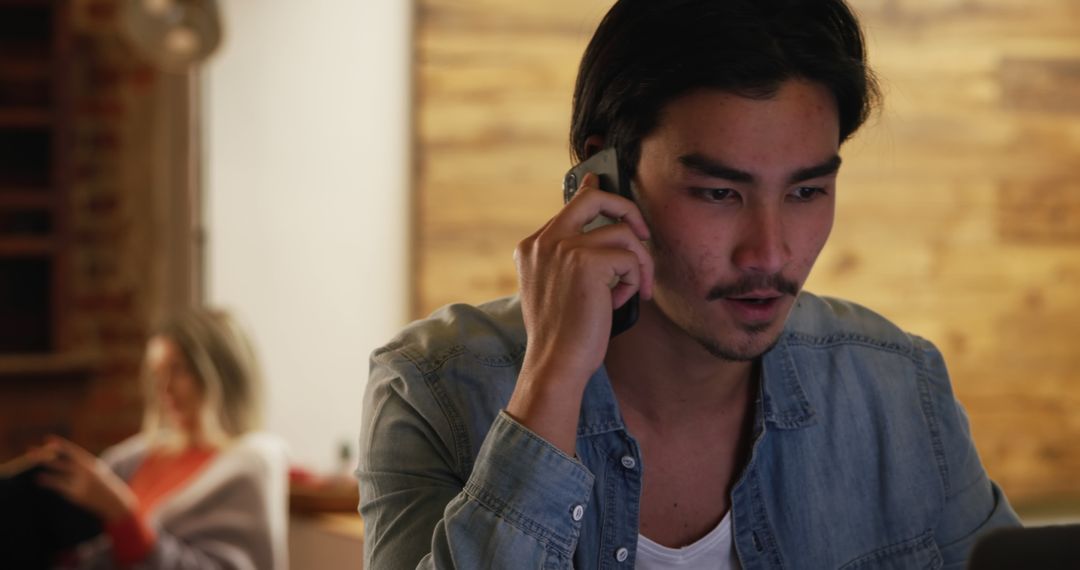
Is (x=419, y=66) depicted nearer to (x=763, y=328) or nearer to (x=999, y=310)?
(x=999, y=310)

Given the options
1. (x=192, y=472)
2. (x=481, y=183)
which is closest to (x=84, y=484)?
(x=192, y=472)

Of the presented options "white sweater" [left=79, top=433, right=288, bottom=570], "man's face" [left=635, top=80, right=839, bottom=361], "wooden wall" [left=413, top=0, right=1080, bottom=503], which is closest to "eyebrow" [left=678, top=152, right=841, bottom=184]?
"man's face" [left=635, top=80, right=839, bottom=361]

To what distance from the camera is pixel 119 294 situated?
186 inches

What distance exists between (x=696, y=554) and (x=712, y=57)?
478 millimetres

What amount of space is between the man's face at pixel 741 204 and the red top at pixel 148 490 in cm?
201

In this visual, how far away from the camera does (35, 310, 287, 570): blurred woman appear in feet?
9.89

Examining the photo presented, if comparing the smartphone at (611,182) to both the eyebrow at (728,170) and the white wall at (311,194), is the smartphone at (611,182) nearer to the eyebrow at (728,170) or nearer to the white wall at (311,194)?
the eyebrow at (728,170)

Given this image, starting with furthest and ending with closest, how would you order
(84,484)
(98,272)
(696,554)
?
(98,272)
(84,484)
(696,554)

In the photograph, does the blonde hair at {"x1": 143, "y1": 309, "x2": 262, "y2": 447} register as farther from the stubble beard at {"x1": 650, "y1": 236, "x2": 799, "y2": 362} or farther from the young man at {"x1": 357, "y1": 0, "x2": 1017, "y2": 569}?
the stubble beard at {"x1": 650, "y1": 236, "x2": 799, "y2": 362}

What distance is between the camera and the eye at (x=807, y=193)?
129 cm

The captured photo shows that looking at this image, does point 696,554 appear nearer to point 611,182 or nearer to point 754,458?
point 754,458

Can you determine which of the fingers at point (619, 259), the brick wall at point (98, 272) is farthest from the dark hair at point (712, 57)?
the brick wall at point (98, 272)

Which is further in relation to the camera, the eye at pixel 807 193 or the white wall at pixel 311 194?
the white wall at pixel 311 194

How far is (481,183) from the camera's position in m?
3.71
